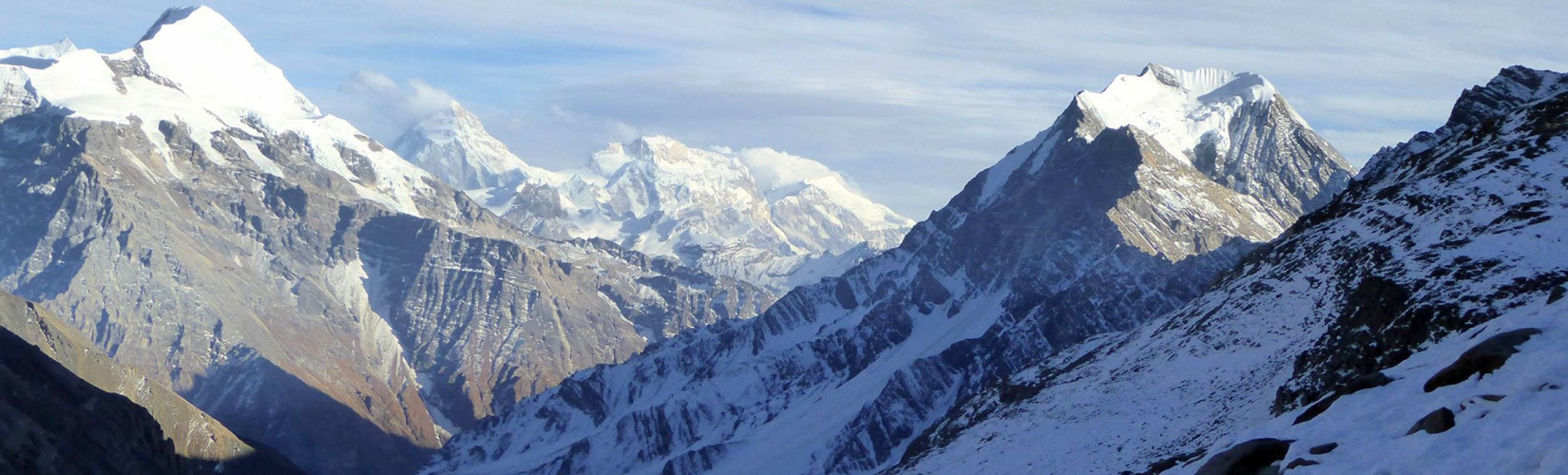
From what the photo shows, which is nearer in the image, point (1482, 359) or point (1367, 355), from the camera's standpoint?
point (1482, 359)

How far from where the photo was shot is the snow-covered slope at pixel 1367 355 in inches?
1745

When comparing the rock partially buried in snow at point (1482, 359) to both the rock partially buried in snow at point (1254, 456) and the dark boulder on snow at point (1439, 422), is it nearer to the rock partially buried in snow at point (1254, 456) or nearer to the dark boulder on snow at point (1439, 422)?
the dark boulder on snow at point (1439, 422)

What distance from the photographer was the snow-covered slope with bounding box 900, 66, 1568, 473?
44.3 meters

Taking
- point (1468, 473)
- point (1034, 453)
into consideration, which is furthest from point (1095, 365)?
point (1468, 473)

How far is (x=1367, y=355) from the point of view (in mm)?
89000

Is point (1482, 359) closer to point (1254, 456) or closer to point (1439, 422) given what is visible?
point (1439, 422)

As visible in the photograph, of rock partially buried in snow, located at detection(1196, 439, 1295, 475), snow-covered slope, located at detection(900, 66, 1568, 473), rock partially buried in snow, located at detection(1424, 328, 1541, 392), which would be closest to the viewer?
snow-covered slope, located at detection(900, 66, 1568, 473)

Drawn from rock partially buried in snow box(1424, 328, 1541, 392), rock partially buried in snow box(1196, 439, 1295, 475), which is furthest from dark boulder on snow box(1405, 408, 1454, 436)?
rock partially buried in snow box(1424, 328, 1541, 392)

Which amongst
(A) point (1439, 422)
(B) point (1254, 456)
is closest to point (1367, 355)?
(B) point (1254, 456)

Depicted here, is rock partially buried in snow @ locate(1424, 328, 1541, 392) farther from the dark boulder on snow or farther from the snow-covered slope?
the dark boulder on snow

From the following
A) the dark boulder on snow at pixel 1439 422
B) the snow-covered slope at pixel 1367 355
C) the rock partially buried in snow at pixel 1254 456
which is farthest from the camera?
the rock partially buried in snow at pixel 1254 456

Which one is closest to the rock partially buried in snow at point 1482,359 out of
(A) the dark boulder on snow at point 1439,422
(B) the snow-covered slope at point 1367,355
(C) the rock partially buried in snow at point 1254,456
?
(B) the snow-covered slope at point 1367,355

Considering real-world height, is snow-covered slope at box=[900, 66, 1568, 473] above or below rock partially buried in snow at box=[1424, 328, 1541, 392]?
below

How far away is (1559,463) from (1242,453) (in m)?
10.9
